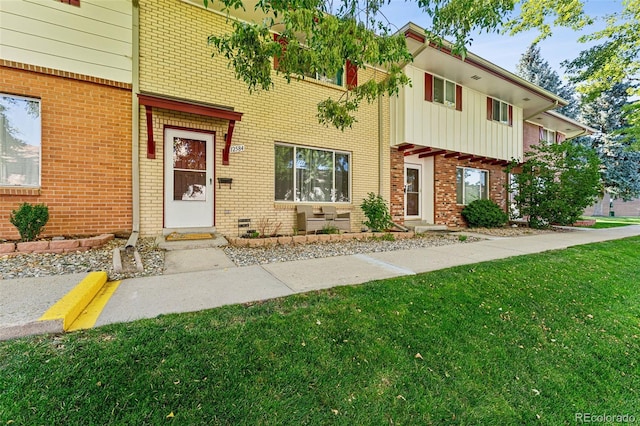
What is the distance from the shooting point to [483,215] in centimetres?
1061

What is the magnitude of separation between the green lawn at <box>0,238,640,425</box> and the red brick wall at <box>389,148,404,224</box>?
5.99 metres

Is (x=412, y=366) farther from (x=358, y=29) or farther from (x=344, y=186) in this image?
(x=344, y=186)

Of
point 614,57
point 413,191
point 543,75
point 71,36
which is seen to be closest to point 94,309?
point 71,36

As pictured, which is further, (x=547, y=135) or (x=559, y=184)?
(x=547, y=135)

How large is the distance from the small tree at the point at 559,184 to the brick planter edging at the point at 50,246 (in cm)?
1378

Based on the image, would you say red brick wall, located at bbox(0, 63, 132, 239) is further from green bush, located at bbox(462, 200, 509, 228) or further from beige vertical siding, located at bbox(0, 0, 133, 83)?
green bush, located at bbox(462, 200, 509, 228)

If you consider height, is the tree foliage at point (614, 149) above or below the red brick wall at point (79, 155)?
above

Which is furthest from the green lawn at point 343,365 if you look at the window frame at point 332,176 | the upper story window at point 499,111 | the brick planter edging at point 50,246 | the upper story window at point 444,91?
the upper story window at point 499,111

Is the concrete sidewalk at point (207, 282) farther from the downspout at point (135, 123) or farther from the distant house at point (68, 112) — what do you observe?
the distant house at point (68, 112)

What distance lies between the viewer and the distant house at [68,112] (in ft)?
16.5

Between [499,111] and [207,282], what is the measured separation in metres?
13.4

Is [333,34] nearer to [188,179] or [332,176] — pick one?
[188,179]

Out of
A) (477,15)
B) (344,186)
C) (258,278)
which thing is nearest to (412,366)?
(258,278)

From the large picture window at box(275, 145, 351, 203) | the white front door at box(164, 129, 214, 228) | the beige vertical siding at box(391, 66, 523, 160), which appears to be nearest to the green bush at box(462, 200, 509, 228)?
the beige vertical siding at box(391, 66, 523, 160)
